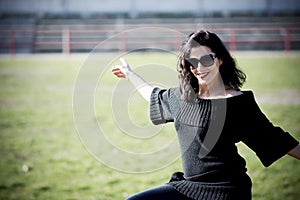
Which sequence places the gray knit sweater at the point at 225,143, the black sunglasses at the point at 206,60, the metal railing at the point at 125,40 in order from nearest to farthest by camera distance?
the gray knit sweater at the point at 225,143
the black sunglasses at the point at 206,60
the metal railing at the point at 125,40

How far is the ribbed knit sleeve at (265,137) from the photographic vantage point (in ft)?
6.81

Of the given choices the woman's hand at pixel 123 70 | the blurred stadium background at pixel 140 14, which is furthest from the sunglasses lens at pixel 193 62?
the blurred stadium background at pixel 140 14

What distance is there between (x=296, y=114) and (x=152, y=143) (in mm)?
2738

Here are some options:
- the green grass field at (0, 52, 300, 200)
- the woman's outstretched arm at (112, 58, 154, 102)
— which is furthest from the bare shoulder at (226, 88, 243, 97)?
the green grass field at (0, 52, 300, 200)

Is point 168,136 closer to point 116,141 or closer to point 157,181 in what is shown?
point 116,141

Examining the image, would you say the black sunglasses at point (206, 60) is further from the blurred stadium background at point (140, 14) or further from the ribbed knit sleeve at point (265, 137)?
the blurred stadium background at point (140, 14)

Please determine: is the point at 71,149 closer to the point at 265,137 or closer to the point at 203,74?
the point at 203,74

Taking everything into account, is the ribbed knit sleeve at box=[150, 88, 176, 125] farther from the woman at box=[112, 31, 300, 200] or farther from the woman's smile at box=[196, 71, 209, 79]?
the woman's smile at box=[196, 71, 209, 79]

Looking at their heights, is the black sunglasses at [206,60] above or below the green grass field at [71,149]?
above

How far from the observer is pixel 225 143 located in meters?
2.09

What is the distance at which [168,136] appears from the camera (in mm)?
6043

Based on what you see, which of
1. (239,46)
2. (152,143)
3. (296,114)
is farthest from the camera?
(239,46)

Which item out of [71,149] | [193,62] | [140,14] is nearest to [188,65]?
[193,62]

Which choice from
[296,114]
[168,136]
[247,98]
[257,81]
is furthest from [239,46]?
[247,98]
